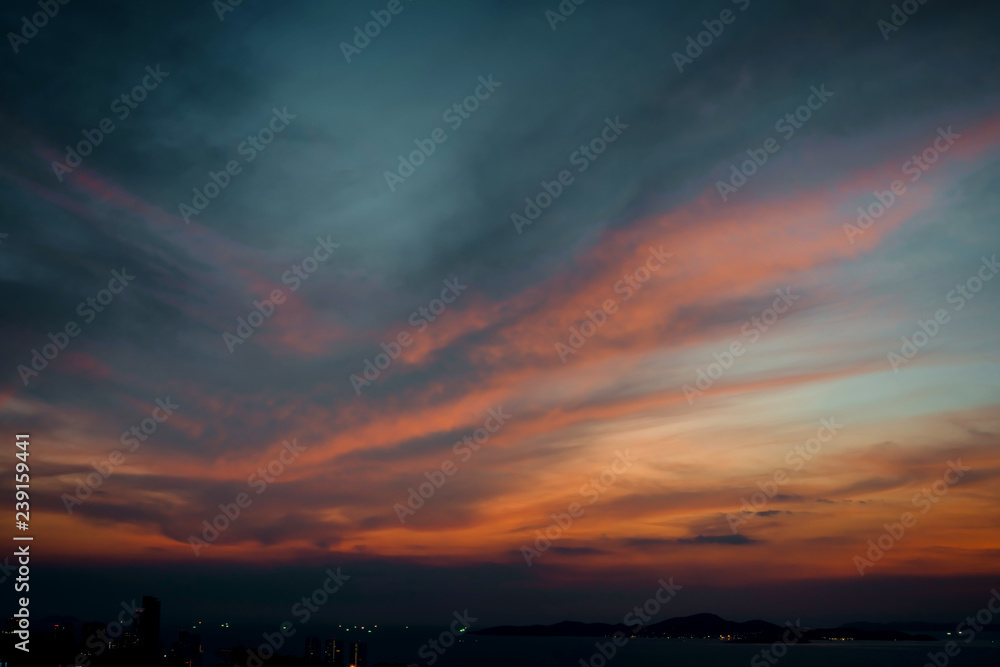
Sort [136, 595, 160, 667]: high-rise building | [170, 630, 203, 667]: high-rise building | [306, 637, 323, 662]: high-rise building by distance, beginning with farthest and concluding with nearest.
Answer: [306, 637, 323, 662]: high-rise building → [170, 630, 203, 667]: high-rise building → [136, 595, 160, 667]: high-rise building

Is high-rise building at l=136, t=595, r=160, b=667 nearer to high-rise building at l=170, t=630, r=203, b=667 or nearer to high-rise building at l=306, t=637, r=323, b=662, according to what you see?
high-rise building at l=170, t=630, r=203, b=667

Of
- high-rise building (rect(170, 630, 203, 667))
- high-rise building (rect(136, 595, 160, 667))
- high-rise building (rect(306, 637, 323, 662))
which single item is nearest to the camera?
high-rise building (rect(136, 595, 160, 667))

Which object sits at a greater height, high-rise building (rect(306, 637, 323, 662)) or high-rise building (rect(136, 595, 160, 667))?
high-rise building (rect(136, 595, 160, 667))

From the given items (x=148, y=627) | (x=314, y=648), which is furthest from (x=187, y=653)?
(x=314, y=648)

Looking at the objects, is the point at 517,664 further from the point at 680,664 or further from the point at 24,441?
the point at 24,441

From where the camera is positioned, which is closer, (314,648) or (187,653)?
(187,653)

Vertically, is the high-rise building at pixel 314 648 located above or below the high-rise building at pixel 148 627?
below

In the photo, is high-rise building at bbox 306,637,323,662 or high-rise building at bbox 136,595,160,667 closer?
high-rise building at bbox 136,595,160,667

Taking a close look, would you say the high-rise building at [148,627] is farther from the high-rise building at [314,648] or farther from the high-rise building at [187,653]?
the high-rise building at [314,648]

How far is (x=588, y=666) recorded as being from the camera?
174m

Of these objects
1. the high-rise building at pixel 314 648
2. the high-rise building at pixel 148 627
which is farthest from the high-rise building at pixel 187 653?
the high-rise building at pixel 314 648

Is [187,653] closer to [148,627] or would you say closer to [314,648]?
[148,627]

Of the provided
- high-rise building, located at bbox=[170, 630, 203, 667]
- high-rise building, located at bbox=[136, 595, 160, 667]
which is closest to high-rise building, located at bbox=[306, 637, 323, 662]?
high-rise building, located at bbox=[170, 630, 203, 667]

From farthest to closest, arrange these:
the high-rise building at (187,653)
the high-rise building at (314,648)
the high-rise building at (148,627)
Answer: the high-rise building at (314,648) < the high-rise building at (187,653) < the high-rise building at (148,627)
